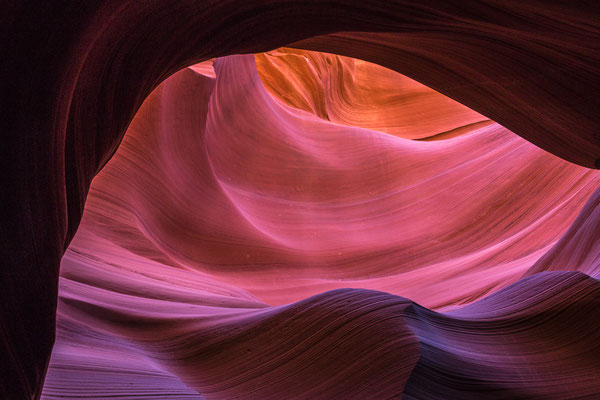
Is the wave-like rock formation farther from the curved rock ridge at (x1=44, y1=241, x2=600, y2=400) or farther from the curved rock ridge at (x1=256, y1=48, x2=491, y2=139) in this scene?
the curved rock ridge at (x1=256, y1=48, x2=491, y2=139)

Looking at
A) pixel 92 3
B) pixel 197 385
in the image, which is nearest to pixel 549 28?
pixel 92 3

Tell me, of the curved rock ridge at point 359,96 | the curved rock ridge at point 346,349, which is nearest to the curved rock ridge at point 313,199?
the curved rock ridge at point 346,349

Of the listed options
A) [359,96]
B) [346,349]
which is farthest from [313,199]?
[359,96]

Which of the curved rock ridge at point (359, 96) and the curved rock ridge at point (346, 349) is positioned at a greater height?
the curved rock ridge at point (359, 96)

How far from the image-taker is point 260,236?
2.66 metres

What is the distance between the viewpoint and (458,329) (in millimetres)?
1097

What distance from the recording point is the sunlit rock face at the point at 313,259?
964 mm

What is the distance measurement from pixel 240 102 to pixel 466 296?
1.76 metres

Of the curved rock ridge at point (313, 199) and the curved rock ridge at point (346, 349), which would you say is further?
the curved rock ridge at point (313, 199)

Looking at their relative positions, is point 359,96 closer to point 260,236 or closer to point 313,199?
point 313,199

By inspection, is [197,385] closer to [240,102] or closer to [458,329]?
[458,329]

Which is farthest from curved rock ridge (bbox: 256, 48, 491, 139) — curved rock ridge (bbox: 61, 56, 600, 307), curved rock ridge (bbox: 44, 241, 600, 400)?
curved rock ridge (bbox: 44, 241, 600, 400)

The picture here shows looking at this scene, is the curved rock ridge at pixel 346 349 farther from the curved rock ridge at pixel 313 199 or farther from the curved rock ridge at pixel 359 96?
the curved rock ridge at pixel 359 96

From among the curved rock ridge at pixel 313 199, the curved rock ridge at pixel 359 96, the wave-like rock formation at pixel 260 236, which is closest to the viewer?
the wave-like rock formation at pixel 260 236
